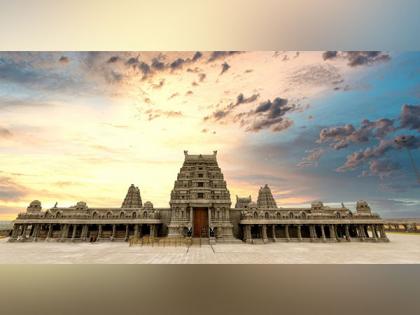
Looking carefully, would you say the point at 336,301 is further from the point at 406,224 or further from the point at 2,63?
the point at 406,224

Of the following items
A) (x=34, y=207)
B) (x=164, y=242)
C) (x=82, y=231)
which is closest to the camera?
(x=164, y=242)

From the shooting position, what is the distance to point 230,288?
327 inches

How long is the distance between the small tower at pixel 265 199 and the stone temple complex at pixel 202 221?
10856 mm

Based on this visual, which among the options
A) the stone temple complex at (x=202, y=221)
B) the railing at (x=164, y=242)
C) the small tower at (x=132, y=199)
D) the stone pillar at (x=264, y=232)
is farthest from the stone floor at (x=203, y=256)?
the small tower at (x=132, y=199)

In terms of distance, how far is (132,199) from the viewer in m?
38.3

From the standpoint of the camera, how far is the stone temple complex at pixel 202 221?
27106 millimetres

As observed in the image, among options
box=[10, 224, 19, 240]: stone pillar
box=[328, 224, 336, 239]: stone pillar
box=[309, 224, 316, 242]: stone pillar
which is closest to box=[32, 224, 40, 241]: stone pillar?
box=[10, 224, 19, 240]: stone pillar

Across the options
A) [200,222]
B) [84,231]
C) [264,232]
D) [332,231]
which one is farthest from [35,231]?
[332,231]

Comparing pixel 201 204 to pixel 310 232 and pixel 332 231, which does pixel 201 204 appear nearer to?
pixel 310 232

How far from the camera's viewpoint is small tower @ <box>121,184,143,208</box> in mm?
37688

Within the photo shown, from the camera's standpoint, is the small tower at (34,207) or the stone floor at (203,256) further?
the small tower at (34,207)

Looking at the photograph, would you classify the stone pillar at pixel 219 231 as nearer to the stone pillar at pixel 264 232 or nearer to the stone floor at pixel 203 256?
the stone pillar at pixel 264 232

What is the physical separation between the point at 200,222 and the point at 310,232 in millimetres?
14401

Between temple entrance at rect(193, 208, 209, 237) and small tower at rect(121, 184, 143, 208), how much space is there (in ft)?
49.4
